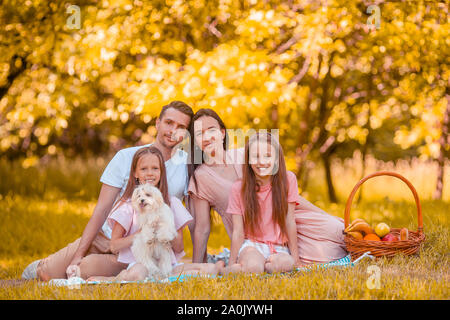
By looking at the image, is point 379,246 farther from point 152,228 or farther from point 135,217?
point 135,217

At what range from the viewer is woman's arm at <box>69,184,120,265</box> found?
147 inches

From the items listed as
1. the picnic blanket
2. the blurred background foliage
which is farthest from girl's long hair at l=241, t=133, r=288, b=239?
the blurred background foliage

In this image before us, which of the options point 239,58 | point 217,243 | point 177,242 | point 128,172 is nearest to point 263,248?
point 177,242

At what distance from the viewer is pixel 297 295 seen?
9.39ft

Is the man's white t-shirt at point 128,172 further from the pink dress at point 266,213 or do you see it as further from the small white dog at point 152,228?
the small white dog at point 152,228

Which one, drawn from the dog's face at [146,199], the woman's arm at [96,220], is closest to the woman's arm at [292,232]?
the dog's face at [146,199]

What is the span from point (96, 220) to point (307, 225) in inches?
68.7

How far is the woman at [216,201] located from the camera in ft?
12.9

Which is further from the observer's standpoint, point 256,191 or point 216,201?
point 216,201

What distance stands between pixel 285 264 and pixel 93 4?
4978 mm

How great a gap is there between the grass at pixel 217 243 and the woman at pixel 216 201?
1.52ft

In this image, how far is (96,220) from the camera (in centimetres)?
379

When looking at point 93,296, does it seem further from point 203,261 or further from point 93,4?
point 93,4
